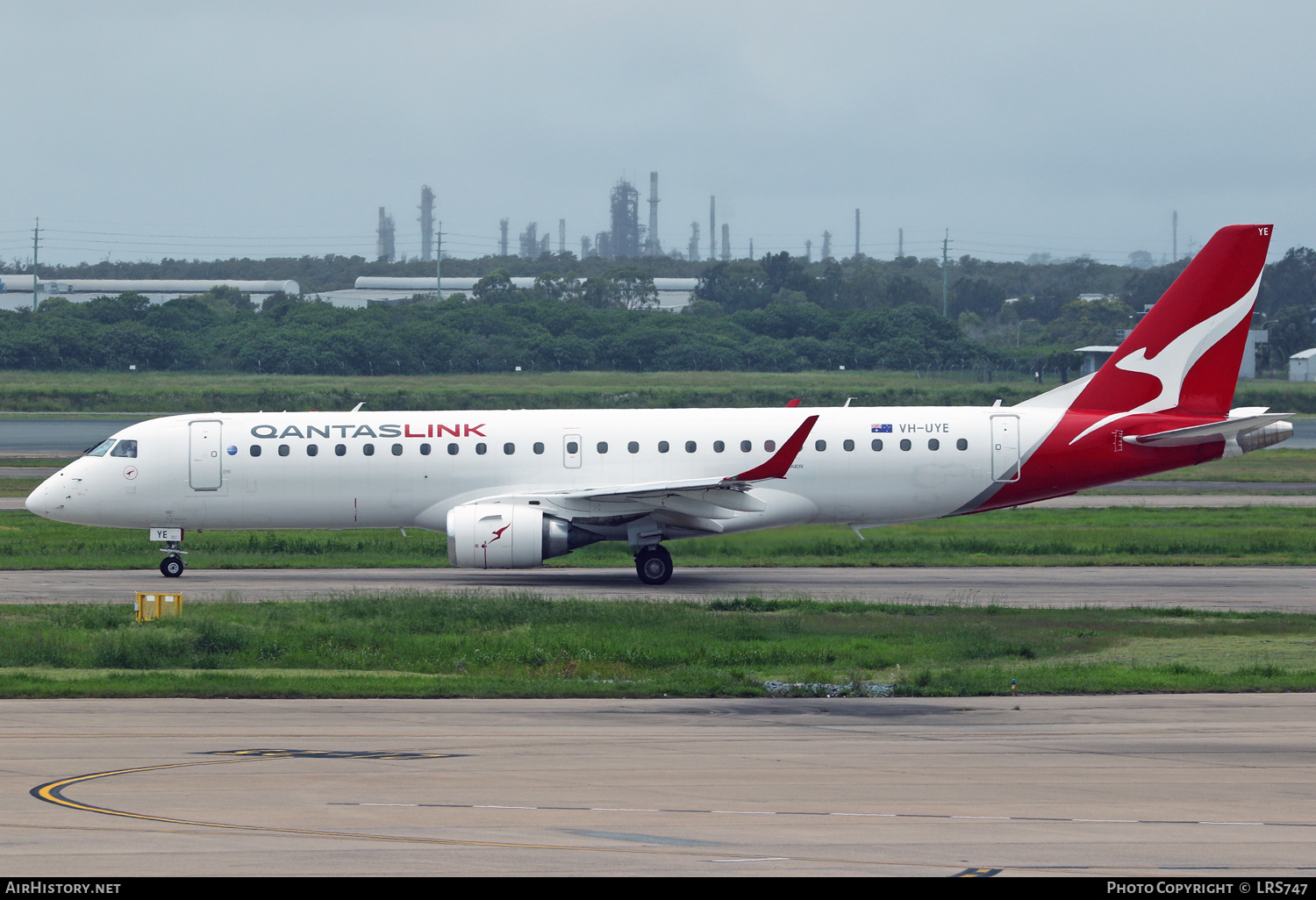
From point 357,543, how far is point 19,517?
36.6ft

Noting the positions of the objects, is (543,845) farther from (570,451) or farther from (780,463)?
(570,451)

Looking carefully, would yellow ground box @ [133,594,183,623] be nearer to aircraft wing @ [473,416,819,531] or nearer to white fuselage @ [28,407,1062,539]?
white fuselage @ [28,407,1062,539]

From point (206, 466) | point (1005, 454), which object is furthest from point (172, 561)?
point (1005, 454)

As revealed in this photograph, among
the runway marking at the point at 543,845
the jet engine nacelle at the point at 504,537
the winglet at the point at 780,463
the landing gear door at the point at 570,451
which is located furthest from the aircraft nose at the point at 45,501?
the runway marking at the point at 543,845

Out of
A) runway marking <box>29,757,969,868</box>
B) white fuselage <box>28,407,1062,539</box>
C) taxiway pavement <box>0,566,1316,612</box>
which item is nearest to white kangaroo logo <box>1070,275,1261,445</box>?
white fuselage <box>28,407,1062,539</box>

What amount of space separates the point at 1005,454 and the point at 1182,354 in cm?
438

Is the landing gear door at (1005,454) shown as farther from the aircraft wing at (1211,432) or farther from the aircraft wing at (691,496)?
the aircraft wing at (691,496)

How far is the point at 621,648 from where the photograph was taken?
770 inches

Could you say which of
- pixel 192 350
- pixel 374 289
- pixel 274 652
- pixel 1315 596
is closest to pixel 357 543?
pixel 274 652

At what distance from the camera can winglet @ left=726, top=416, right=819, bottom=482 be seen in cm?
2670

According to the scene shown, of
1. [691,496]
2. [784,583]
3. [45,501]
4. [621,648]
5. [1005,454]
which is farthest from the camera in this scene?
[45,501]

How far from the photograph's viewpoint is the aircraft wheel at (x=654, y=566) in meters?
28.0

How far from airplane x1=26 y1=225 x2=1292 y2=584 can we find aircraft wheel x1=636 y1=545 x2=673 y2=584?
26 mm

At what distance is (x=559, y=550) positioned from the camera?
2719 centimetres
